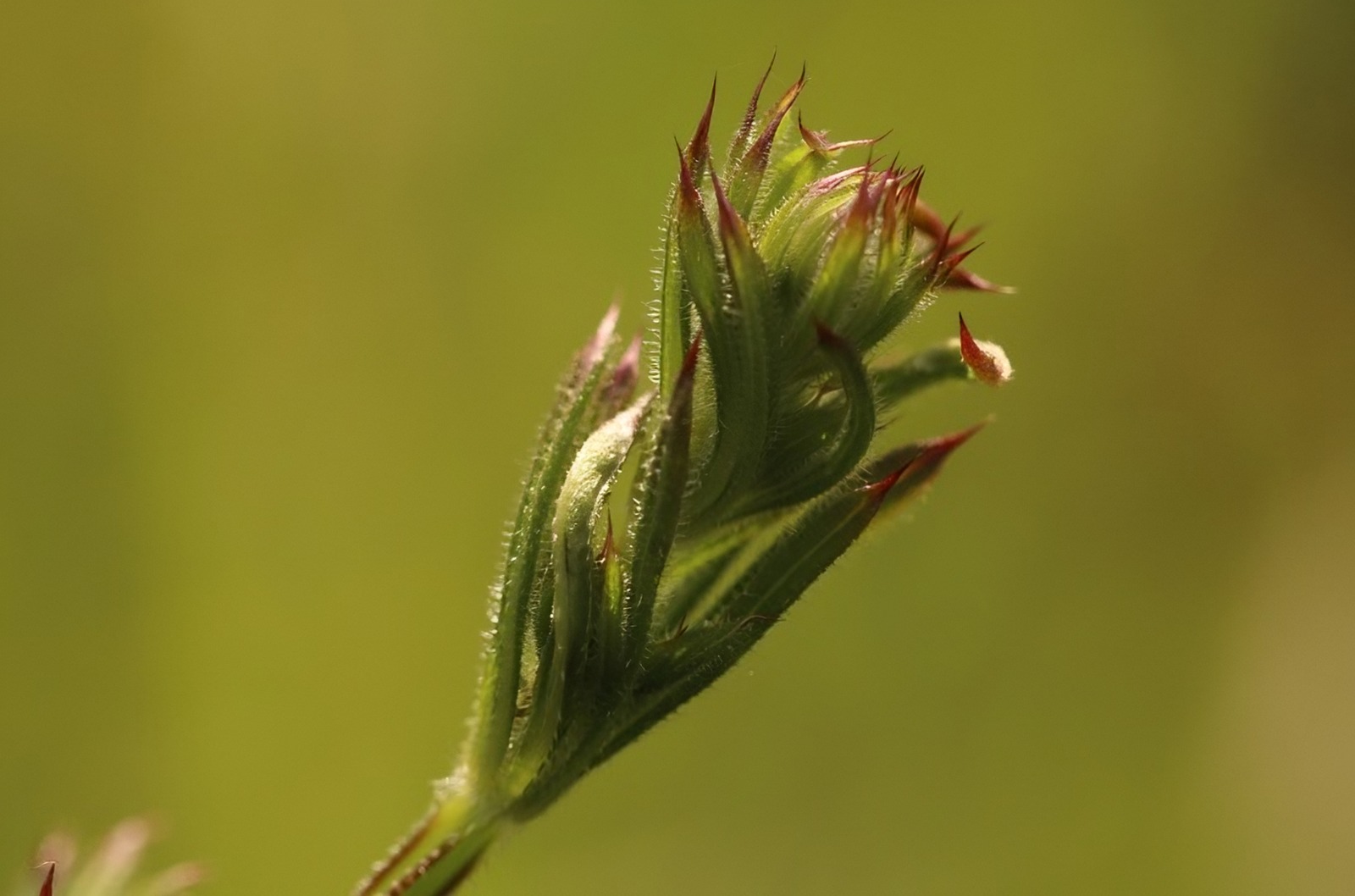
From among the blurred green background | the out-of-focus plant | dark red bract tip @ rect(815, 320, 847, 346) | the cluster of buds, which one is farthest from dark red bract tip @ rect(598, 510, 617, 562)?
the blurred green background

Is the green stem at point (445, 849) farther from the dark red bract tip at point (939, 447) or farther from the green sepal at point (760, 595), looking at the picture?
the dark red bract tip at point (939, 447)

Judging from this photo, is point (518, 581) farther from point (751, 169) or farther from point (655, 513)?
point (751, 169)

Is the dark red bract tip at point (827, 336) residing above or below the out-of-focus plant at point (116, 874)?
above

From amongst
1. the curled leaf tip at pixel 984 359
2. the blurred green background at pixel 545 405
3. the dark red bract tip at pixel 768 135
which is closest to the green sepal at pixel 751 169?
the dark red bract tip at pixel 768 135

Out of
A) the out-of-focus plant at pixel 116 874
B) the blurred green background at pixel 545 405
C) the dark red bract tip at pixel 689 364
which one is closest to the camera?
the dark red bract tip at pixel 689 364

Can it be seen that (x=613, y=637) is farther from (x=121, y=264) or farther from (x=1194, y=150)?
(x=1194, y=150)

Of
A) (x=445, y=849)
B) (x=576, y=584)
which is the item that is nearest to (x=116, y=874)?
(x=445, y=849)
